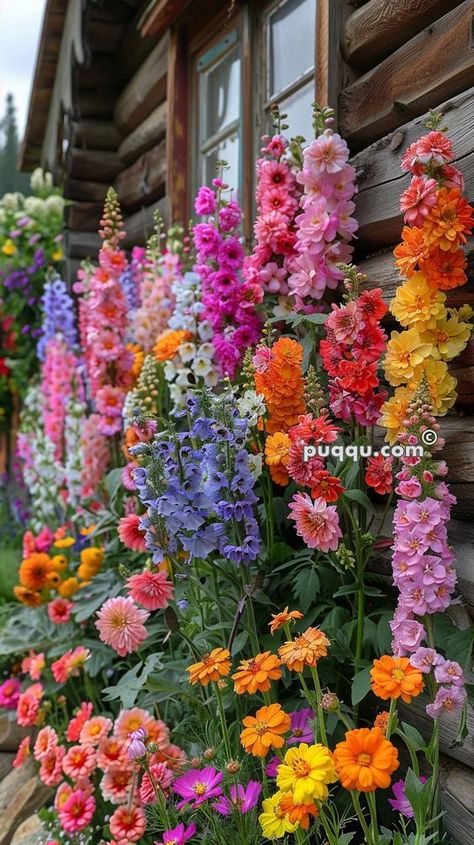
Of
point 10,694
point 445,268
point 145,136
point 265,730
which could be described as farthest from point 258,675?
point 145,136

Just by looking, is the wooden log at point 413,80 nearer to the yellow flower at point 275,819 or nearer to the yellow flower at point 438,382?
the yellow flower at point 438,382

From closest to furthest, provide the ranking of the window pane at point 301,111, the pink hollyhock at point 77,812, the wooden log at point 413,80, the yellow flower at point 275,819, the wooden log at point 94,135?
1. the yellow flower at point 275,819
2. the wooden log at point 413,80
3. the pink hollyhock at point 77,812
4. the window pane at point 301,111
5. the wooden log at point 94,135

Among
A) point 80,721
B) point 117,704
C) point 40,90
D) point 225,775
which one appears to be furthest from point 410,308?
point 40,90

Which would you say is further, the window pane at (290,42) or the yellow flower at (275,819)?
the window pane at (290,42)

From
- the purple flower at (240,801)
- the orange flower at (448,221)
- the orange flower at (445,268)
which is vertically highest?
the orange flower at (448,221)

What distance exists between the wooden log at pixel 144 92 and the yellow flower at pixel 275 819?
3.75m

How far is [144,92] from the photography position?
4.67 meters

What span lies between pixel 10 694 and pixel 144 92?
10.9ft

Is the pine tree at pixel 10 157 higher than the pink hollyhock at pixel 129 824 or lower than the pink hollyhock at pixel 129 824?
higher

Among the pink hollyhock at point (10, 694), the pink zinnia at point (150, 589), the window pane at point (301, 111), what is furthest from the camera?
the pink hollyhock at point (10, 694)

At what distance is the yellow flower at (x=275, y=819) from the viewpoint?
64.4 inches

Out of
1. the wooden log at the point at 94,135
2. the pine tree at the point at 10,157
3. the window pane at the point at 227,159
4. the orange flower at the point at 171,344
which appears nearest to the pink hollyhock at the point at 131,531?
the orange flower at the point at 171,344

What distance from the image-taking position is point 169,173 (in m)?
4.09

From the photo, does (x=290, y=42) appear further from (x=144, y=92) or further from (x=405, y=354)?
(x=405, y=354)
